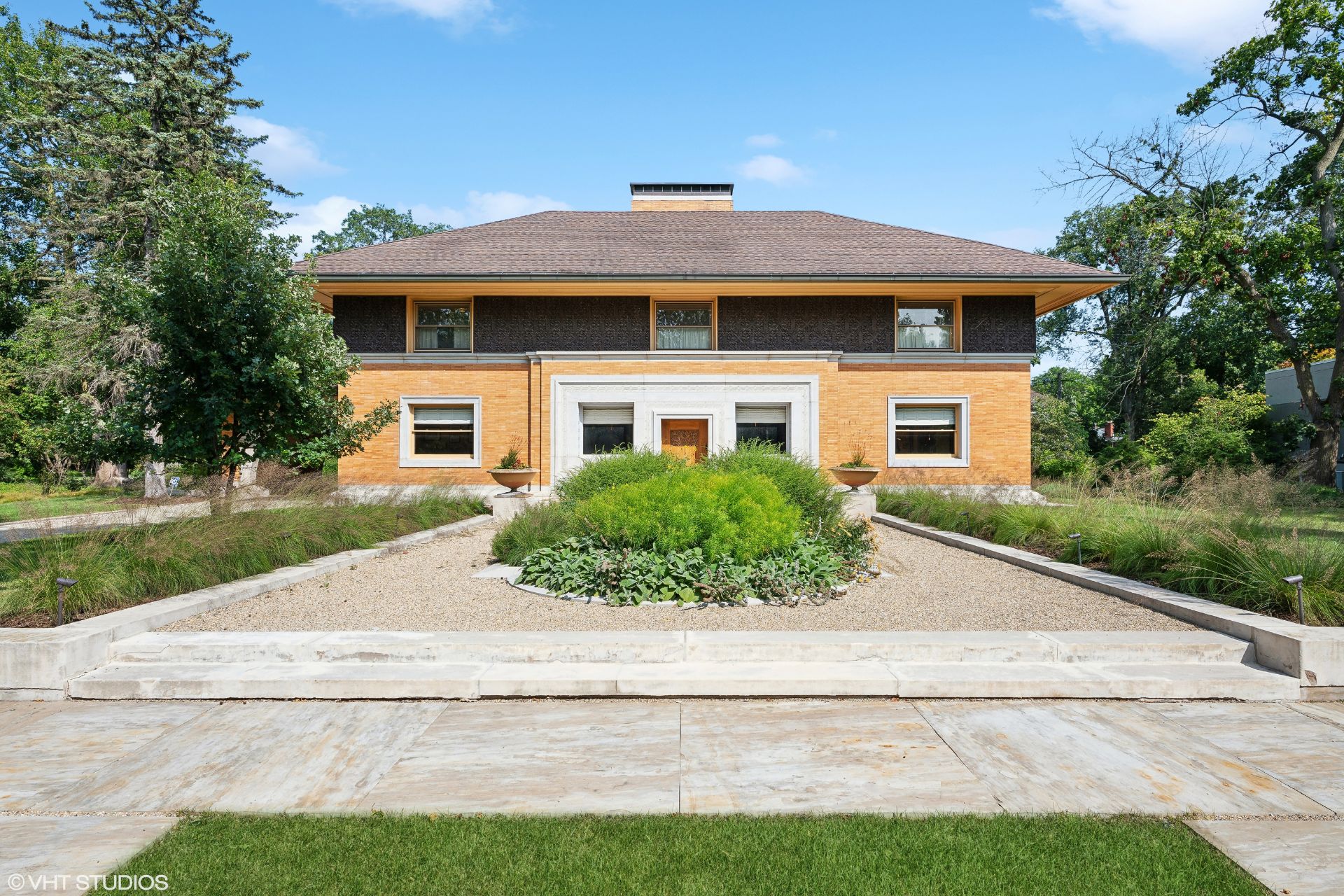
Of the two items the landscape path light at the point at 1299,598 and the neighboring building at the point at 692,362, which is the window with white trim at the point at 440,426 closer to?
the neighboring building at the point at 692,362

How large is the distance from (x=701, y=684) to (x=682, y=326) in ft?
54.3

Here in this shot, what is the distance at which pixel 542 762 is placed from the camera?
3787 mm

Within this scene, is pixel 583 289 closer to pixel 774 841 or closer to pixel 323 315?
pixel 323 315

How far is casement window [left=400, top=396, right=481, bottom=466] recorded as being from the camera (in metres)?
20.0

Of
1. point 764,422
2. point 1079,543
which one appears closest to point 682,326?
point 764,422

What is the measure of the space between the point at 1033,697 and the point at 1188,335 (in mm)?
39431

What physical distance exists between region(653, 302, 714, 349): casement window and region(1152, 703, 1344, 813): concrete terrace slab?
16.7 metres

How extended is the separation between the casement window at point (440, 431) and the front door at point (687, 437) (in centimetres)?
552

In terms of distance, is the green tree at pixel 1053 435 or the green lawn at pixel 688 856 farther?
the green tree at pixel 1053 435

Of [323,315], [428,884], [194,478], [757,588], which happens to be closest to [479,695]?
[428,884]

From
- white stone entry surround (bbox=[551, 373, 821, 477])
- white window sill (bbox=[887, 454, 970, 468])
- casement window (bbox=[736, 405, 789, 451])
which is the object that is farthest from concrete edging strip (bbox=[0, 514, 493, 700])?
white window sill (bbox=[887, 454, 970, 468])

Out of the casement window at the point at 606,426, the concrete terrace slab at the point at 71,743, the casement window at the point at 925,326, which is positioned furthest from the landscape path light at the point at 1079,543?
the casement window at the point at 606,426

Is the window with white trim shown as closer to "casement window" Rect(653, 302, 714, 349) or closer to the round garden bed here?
"casement window" Rect(653, 302, 714, 349)

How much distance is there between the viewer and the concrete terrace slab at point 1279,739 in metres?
3.59
